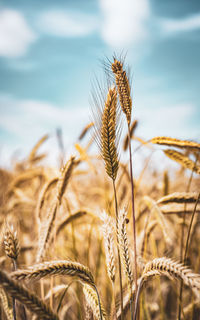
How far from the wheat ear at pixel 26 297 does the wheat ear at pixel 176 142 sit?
2.41 feet

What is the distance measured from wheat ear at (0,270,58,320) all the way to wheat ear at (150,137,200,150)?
73 cm

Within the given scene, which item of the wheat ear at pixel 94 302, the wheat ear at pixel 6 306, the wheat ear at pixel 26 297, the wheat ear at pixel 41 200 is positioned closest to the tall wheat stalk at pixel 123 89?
the wheat ear at pixel 94 302

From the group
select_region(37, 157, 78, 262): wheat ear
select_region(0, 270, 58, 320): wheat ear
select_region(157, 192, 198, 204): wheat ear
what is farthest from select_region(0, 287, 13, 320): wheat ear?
select_region(157, 192, 198, 204): wheat ear

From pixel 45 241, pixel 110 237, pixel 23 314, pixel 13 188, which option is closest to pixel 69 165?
pixel 45 241

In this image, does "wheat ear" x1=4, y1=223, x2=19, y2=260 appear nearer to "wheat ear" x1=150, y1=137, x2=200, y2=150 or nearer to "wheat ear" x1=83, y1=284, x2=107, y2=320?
"wheat ear" x1=83, y1=284, x2=107, y2=320

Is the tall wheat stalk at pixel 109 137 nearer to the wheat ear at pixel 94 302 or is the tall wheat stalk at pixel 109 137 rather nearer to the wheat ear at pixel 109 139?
the wheat ear at pixel 109 139

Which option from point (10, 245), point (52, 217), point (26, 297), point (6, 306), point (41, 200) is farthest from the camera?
point (41, 200)

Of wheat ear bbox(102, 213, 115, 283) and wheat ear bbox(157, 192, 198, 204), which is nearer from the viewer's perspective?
wheat ear bbox(102, 213, 115, 283)

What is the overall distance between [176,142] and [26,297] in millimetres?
760

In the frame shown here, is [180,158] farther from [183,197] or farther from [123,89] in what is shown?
[123,89]

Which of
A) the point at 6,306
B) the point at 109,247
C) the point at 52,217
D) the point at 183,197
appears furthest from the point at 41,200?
the point at 183,197

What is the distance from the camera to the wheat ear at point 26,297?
48 cm

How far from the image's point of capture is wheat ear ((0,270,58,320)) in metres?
0.48

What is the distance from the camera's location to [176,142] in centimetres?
90
